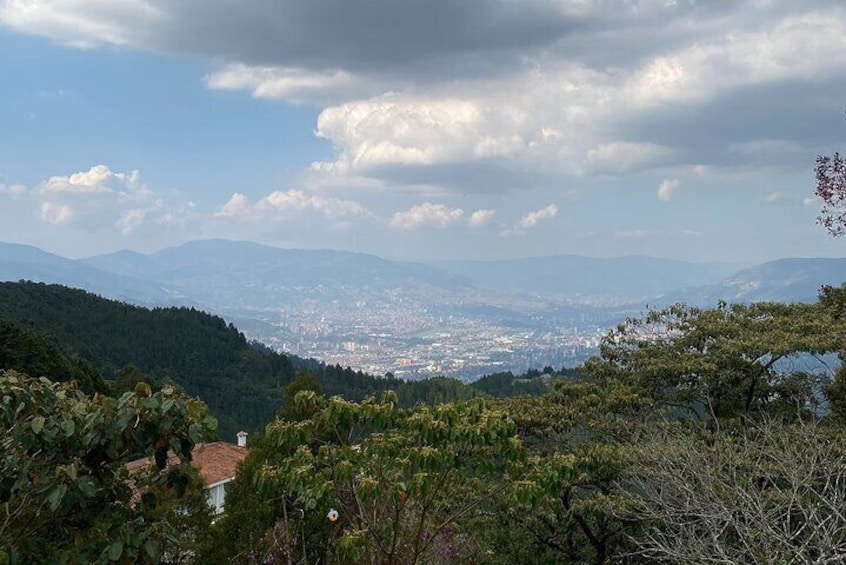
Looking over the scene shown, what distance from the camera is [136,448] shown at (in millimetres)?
3012

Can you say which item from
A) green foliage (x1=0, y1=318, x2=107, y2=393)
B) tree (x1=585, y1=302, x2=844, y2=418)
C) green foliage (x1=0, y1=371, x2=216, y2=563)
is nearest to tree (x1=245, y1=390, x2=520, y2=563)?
green foliage (x1=0, y1=371, x2=216, y2=563)

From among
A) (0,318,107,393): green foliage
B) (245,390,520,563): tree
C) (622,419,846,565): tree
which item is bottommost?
(0,318,107,393): green foliage

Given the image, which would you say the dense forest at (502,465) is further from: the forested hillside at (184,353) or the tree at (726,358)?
the forested hillside at (184,353)

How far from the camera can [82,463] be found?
3053mm

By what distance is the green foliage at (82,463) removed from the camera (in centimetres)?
288

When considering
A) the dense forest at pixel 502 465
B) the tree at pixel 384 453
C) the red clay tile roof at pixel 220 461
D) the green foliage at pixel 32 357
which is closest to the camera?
the dense forest at pixel 502 465

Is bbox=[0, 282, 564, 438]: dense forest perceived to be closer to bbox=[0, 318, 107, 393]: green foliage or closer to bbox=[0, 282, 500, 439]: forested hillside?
bbox=[0, 282, 500, 439]: forested hillside

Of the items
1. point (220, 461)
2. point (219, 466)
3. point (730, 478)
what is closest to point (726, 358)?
point (730, 478)

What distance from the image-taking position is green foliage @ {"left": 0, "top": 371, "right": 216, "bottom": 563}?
2.88 m

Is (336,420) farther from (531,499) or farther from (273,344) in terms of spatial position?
(273,344)

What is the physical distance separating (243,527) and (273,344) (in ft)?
602

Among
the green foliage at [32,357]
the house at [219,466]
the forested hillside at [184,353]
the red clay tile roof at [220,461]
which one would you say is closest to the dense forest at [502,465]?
the house at [219,466]

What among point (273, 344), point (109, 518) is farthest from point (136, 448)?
point (273, 344)

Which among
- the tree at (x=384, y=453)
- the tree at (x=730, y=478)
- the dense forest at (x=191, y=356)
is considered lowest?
the dense forest at (x=191, y=356)
